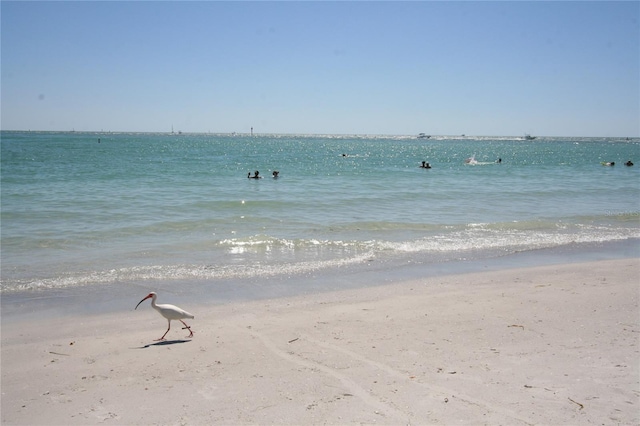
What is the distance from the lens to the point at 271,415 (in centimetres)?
497

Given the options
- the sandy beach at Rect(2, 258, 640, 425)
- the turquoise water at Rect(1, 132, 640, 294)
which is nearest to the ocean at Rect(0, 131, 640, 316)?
the turquoise water at Rect(1, 132, 640, 294)

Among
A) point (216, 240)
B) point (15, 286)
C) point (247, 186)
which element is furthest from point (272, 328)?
point (247, 186)

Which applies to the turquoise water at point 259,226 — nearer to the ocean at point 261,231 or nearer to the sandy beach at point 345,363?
the ocean at point 261,231

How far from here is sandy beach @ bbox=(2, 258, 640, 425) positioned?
5.06m

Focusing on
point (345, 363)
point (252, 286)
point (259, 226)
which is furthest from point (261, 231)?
point (345, 363)

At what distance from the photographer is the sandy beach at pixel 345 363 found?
5059mm

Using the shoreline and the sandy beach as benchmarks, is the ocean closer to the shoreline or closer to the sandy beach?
the shoreline

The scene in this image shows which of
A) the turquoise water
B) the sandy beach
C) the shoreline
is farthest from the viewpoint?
the turquoise water

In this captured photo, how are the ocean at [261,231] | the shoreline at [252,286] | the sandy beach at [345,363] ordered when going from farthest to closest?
A: the ocean at [261,231]
the shoreline at [252,286]
the sandy beach at [345,363]

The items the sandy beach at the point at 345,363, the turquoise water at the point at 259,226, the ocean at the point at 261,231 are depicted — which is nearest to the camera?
the sandy beach at the point at 345,363

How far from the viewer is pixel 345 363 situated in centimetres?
617

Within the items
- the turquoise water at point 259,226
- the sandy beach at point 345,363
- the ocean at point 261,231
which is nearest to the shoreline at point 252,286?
the ocean at point 261,231

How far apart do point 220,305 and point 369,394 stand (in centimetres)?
421

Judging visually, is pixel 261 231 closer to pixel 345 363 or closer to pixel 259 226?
pixel 259 226
